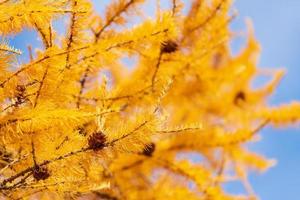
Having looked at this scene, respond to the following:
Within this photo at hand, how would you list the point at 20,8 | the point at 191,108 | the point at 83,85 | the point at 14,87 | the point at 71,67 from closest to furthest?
1. the point at 20,8
2. the point at 14,87
3. the point at 71,67
4. the point at 83,85
5. the point at 191,108

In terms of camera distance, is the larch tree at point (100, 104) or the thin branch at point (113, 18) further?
the thin branch at point (113, 18)

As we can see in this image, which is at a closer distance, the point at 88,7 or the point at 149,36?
the point at 88,7

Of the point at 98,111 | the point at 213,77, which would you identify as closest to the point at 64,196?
the point at 98,111

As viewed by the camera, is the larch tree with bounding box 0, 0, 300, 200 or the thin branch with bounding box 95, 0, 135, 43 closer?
the larch tree with bounding box 0, 0, 300, 200

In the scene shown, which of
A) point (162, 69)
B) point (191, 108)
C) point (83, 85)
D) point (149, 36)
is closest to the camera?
point (149, 36)

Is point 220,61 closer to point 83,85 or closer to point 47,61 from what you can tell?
point 83,85

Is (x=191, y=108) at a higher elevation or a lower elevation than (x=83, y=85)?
higher

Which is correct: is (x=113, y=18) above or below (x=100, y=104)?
above

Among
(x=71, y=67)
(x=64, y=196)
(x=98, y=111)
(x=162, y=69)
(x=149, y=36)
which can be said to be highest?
(x=162, y=69)
